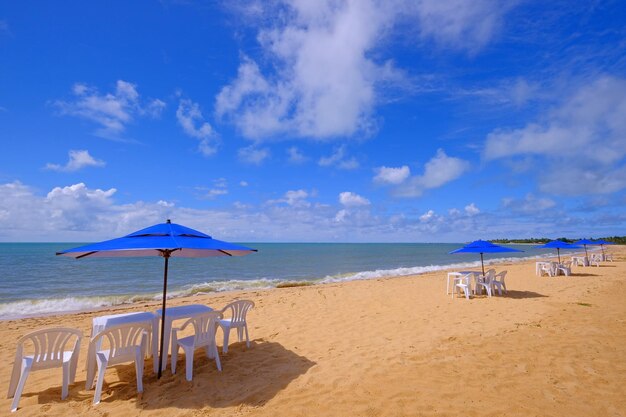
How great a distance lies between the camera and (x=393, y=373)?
15.1 feet

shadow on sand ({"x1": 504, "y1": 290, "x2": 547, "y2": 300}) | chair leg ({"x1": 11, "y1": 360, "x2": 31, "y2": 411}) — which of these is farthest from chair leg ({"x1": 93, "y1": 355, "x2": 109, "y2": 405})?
shadow on sand ({"x1": 504, "y1": 290, "x2": 547, "y2": 300})

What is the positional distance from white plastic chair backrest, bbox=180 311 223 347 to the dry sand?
472 millimetres

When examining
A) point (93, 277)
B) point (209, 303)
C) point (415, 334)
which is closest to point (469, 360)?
point (415, 334)

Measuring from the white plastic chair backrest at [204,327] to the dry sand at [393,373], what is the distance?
1.55 ft

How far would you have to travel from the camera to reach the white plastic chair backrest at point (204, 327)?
475 centimetres

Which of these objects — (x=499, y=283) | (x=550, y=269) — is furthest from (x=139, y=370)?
(x=550, y=269)

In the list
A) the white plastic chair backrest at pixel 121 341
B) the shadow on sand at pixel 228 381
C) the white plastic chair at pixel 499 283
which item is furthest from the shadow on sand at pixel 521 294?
the white plastic chair backrest at pixel 121 341

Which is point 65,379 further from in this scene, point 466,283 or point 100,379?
point 466,283

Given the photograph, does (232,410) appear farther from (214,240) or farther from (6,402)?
(6,402)

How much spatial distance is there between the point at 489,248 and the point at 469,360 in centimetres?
669

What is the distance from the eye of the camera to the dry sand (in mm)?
3793

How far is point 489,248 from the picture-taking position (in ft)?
35.1

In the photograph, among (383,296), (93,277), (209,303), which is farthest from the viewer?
(93,277)

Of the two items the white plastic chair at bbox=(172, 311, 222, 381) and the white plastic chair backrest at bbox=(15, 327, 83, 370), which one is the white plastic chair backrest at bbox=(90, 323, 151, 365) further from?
the white plastic chair at bbox=(172, 311, 222, 381)
